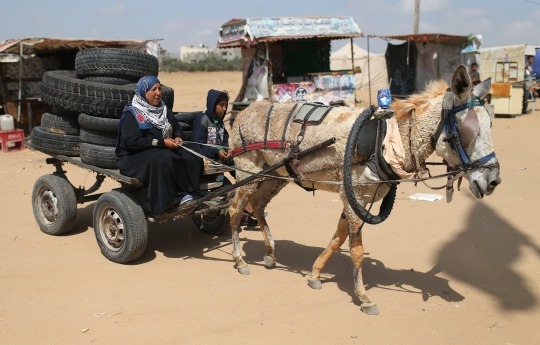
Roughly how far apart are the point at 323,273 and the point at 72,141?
11.9ft

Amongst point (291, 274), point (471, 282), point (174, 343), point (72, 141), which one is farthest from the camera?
point (72, 141)

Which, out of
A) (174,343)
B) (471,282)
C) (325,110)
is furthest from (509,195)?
(174,343)

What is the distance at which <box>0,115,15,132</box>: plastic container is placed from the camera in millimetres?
12852

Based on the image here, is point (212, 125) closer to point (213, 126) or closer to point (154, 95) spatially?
point (213, 126)

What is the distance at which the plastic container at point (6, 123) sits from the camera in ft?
42.2

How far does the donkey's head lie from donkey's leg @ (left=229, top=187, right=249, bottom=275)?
239cm

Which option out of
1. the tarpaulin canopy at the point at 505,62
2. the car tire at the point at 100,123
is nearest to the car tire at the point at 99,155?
the car tire at the point at 100,123

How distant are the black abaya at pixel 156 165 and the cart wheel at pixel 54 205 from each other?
1.37 metres

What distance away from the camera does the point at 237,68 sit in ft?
156

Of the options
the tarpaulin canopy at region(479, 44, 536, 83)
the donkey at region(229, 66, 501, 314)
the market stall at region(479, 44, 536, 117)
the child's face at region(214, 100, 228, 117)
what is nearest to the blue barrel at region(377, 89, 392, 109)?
the donkey at region(229, 66, 501, 314)

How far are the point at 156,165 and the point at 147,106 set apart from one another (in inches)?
28.2

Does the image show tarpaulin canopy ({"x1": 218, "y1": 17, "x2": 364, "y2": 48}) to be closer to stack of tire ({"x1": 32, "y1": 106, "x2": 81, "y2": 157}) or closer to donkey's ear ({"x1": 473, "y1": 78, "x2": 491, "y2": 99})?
stack of tire ({"x1": 32, "y1": 106, "x2": 81, "y2": 157})

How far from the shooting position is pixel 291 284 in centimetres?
498

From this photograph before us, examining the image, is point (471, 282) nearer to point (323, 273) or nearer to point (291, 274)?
point (323, 273)
